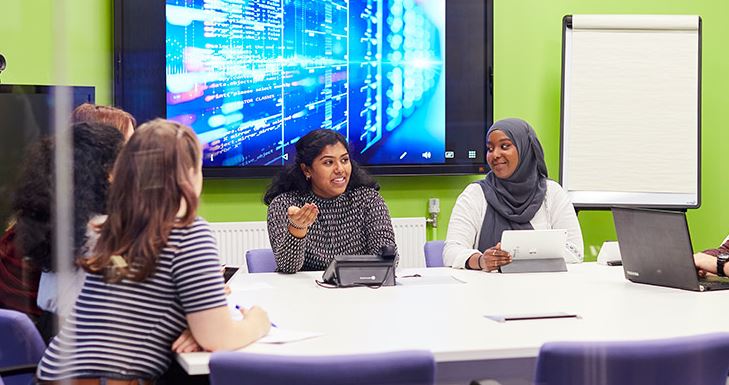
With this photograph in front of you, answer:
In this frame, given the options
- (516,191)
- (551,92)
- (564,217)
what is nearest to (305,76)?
(516,191)

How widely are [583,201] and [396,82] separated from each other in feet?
3.26

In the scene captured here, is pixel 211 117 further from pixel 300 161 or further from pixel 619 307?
pixel 300 161

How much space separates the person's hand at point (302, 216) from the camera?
2615 millimetres

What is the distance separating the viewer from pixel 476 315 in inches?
73.9

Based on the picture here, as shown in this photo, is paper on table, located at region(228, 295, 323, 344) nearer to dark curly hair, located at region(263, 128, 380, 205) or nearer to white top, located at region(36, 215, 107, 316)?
white top, located at region(36, 215, 107, 316)

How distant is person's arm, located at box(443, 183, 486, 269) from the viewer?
9.45 feet

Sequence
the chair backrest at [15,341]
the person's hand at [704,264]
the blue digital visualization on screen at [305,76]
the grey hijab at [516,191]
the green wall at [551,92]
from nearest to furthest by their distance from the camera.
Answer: the chair backrest at [15,341] < the blue digital visualization on screen at [305,76] < the person's hand at [704,264] < the grey hijab at [516,191] < the green wall at [551,92]

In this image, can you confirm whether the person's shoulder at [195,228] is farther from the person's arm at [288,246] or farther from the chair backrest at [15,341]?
the person's arm at [288,246]

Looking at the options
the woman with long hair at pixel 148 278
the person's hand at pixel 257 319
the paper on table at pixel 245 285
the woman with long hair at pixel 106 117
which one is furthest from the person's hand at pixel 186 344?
the paper on table at pixel 245 285

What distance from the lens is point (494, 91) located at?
13.4 ft

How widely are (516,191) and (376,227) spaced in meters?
0.52

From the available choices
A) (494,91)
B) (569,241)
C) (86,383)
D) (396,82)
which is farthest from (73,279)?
(494,91)

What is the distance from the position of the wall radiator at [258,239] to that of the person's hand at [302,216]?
196 mm

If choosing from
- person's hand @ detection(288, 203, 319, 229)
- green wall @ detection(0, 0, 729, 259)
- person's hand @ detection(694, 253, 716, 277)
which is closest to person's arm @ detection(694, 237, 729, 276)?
person's hand @ detection(694, 253, 716, 277)
